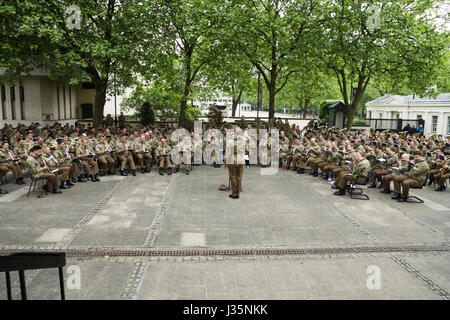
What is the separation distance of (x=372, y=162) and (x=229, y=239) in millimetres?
9194

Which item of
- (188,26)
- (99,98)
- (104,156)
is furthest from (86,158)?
(188,26)

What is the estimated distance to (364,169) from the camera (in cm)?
1272

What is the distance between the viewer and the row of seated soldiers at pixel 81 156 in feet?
41.5

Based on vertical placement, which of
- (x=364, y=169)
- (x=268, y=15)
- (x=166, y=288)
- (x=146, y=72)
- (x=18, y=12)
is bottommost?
(x=166, y=288)

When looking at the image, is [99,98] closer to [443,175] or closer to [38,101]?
[38,101]

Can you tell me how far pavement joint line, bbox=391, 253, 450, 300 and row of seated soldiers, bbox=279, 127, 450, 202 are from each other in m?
5.25

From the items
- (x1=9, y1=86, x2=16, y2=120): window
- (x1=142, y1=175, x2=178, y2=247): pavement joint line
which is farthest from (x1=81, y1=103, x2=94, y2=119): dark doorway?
(x1=142, y1=175, x2=178, y2=247): pavement joint line

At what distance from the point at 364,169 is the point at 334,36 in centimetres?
1282

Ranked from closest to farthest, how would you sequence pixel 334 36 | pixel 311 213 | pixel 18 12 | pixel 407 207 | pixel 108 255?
pixel 108 255, pixel 311 213, pixel 407 207, pixel 18 12, pixel 334 36

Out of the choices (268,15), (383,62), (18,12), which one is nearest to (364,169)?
(383,62)

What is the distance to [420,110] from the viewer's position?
3228 cm

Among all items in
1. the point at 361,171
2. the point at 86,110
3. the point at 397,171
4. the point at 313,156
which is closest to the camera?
the point at 361,171

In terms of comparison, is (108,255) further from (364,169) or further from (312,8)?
(312,8)

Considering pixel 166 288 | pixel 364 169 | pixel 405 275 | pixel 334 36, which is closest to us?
pixel 166 288
